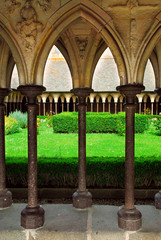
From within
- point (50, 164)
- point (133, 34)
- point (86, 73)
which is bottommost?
point (50, 164)

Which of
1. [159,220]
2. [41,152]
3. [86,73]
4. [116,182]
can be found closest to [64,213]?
[159,220]

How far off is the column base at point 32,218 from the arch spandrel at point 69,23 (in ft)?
5.86

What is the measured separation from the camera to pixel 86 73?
14.2 feet

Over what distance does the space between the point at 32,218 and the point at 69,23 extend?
271cm

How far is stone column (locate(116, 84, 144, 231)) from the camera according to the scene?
3273 mm

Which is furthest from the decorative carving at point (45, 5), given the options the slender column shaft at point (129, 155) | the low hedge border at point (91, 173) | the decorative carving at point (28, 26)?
the low hedge border at point (91, 173)

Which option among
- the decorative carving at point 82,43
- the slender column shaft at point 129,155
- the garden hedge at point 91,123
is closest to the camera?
the slender column shaft at point 129,155

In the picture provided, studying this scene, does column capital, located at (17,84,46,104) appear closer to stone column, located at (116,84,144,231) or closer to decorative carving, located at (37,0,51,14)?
decorative carving, located at (37,0,51,14)

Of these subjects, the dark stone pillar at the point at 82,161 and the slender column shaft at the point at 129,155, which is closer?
the slender column shaft at the point at 129,155

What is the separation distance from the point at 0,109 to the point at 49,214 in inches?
72.5

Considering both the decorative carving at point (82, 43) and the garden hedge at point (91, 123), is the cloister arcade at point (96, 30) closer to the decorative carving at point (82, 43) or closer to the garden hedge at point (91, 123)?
the decorative carving at point (82, 43)

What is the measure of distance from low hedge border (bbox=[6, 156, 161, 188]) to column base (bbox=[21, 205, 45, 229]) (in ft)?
6.13

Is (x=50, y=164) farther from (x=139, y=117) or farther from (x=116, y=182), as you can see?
(x=139, y=117)

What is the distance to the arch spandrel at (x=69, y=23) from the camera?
3225 millimetres
